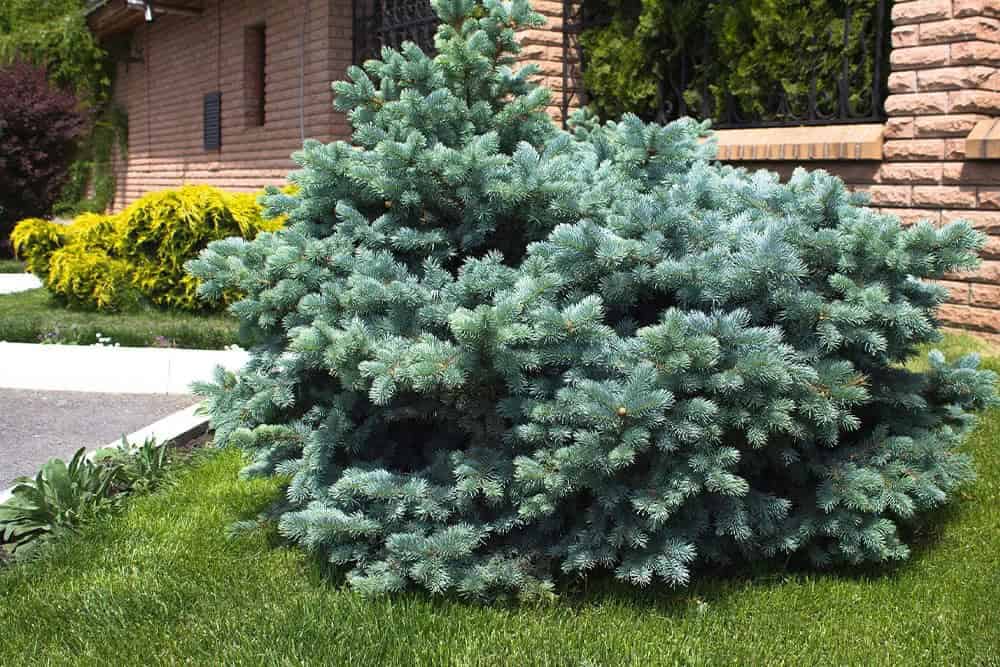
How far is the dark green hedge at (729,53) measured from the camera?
736 cm

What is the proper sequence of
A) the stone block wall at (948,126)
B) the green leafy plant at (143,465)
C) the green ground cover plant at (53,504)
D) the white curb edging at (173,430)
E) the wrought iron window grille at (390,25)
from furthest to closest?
1. the wrought iron window grille at (390,25)
2. the stone block wall at (948,126)
3. the white curb edging at (173,430)
4. the green leafy plant at (143,465)
5. the green ground cover plant at (53,504)

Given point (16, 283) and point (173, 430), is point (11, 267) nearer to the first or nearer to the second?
point (16, 283)

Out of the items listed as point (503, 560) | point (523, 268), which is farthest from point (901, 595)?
point (523, 268)

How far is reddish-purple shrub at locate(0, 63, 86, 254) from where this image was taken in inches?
569

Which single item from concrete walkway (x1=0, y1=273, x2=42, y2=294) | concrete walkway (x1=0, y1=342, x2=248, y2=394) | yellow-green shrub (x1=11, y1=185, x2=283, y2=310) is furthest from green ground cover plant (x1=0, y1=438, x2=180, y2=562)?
concrete walkway (x1=0, y1=273, x2=42, y2=294)

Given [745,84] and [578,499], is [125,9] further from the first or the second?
[578,499]

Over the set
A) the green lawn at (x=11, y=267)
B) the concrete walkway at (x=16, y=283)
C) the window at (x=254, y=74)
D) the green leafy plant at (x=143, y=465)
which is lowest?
the green leafy plant at (x=143, y=465)

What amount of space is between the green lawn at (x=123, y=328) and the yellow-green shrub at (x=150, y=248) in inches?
8.2

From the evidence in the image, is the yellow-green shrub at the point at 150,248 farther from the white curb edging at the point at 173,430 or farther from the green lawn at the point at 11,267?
the green lawn at the point at 11,267

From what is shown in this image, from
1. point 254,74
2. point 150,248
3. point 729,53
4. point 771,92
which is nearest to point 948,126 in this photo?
point 771,92

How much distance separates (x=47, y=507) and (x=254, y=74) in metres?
12.4

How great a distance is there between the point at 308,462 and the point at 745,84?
5.77 metres

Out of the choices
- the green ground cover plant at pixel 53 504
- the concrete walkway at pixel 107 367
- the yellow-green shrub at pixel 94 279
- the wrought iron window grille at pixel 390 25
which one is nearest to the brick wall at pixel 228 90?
the wrought iron window grille at pixel 390 25

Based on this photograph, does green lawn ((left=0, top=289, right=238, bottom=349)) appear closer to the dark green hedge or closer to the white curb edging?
the white curb edging
